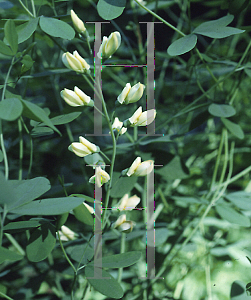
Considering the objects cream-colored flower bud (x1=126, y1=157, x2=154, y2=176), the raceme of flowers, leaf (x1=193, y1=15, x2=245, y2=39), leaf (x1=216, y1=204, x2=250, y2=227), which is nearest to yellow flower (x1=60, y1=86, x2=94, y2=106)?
the raceme of flowers

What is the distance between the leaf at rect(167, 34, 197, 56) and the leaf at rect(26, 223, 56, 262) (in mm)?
316

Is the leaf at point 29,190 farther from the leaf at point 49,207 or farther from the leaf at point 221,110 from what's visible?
the leaf at point 221,110

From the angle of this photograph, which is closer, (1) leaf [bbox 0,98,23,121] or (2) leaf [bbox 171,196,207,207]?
(1) leaf [bbox 0,98,23,121]

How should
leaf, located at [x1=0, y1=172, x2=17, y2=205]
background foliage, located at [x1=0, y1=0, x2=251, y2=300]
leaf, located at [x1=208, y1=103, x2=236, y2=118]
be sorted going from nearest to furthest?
leaf, located at [x1=0, y1=172, x2=17, y2=205] < background foliage, located at [x1=0, y1=0, x2=251, y2=300] < leaf, located at [x1=208, y1=103, x2=236, y2=118]

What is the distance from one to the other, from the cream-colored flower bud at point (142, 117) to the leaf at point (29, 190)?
0.50 ft

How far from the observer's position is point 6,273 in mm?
563

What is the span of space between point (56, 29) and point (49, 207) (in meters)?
0.27

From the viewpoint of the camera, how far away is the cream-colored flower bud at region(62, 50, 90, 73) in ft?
1.26

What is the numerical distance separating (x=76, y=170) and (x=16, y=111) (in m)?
0.45

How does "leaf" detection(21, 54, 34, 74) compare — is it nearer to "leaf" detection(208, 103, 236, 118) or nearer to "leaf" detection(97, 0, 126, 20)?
"leaf" detection(97, 0, 126, 20)

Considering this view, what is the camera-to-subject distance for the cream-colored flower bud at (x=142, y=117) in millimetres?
404

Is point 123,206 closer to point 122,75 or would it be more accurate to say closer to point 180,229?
point 180,229

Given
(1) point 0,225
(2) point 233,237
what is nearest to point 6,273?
A: (1) point 0,225

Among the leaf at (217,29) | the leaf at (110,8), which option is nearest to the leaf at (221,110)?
the leaf at (217,29)
